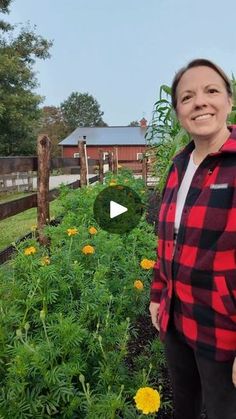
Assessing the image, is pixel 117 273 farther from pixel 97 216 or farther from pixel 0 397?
pixel 97 216

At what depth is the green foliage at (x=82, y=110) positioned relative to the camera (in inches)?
3900

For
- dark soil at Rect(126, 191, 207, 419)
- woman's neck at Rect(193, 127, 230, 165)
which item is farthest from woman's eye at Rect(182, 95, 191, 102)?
dark soil at Rect(126, 191, 207, 419)

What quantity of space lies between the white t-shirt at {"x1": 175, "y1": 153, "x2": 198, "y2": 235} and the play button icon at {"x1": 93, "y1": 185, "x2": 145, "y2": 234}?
7.94 feet

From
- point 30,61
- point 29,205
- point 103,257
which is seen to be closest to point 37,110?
point 30,61

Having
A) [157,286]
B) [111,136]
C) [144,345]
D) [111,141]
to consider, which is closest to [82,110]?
[111,136]

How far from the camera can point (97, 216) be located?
4.55 metres

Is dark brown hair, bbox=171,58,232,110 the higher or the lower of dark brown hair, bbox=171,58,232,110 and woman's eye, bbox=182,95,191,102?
the higher

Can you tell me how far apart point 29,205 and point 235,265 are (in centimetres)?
347

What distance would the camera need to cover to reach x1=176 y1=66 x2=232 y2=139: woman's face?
1438mm

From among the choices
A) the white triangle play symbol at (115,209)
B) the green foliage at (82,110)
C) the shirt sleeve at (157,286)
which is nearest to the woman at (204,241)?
the shirt sleeve at (157,286)

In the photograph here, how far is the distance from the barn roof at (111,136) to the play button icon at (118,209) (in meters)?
43.7

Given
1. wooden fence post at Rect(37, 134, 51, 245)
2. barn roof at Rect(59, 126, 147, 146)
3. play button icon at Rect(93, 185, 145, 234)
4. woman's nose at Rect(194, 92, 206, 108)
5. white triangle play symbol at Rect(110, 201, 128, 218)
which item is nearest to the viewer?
woman's nose at Rect(194, 92, 206, 108)

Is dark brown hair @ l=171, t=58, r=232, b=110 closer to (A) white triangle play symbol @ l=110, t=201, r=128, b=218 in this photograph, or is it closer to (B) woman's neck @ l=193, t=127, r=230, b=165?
(B) woman's neck @ l=193, t=127, r=230, b=165

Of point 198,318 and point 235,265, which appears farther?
point 198,318
